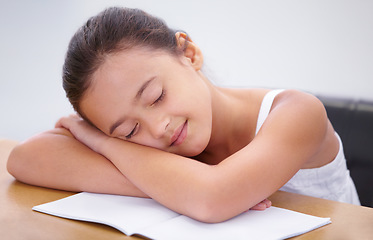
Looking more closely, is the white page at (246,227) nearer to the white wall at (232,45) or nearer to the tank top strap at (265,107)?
the tank top strap at (265,107)

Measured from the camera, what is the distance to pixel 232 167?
69 cm

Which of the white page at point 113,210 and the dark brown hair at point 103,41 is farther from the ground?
the dark brown hair at point 103,41

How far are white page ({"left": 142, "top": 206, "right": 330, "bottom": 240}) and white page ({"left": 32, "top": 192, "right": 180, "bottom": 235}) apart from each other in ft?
0.10

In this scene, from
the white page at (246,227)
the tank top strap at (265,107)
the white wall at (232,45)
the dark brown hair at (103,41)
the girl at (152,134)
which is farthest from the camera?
the white wall at (232,45)

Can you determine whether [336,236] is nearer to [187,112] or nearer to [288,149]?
[288,149]

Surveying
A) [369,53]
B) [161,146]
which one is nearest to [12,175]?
[161,146]

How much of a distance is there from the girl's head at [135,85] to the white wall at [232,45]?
0.23 m

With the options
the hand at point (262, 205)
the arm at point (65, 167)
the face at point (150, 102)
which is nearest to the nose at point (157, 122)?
the face at point (150, 102)

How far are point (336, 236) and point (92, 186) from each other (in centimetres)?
42

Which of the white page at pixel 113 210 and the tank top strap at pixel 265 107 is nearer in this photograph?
the white page at pixel 113 210

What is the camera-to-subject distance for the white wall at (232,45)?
162 cm

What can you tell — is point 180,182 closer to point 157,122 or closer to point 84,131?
point 157,122

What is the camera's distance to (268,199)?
2.54 ft

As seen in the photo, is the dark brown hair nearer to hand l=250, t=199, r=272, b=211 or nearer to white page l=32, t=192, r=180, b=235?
white page l=32, t=192, r=180, b=235
